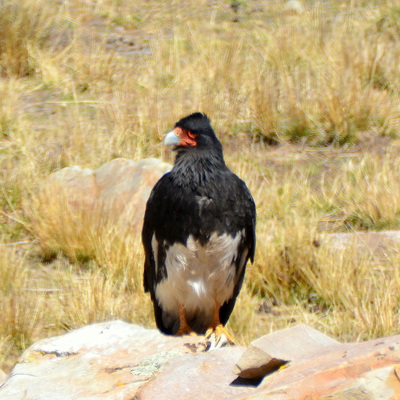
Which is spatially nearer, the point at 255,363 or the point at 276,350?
the point at 255,363

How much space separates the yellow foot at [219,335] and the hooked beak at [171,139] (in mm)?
1155

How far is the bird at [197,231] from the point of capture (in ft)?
15.6

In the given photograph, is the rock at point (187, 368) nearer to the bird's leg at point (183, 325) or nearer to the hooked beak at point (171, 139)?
the bird's leg at point (183, 325)

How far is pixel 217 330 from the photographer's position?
505 centimetres

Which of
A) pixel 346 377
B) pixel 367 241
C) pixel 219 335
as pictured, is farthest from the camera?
pixel 367 241

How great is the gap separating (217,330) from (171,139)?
1.19 metres

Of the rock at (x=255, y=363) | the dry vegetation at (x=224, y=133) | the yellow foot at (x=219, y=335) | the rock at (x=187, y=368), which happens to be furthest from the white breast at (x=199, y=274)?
the rock at (x=255, y=363)

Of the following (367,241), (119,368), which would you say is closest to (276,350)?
(119,368)

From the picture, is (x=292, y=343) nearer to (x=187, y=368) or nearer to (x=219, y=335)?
(x=187, y=368)

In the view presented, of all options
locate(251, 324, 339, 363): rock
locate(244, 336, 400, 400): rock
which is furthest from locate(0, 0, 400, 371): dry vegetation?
locate(244, 336, 400, 400): rock

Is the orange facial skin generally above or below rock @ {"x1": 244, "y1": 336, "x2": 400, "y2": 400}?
above

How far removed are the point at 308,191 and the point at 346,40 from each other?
3.04m

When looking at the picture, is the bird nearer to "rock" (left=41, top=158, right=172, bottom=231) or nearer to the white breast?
the white breast

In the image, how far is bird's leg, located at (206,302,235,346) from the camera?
490 cm
